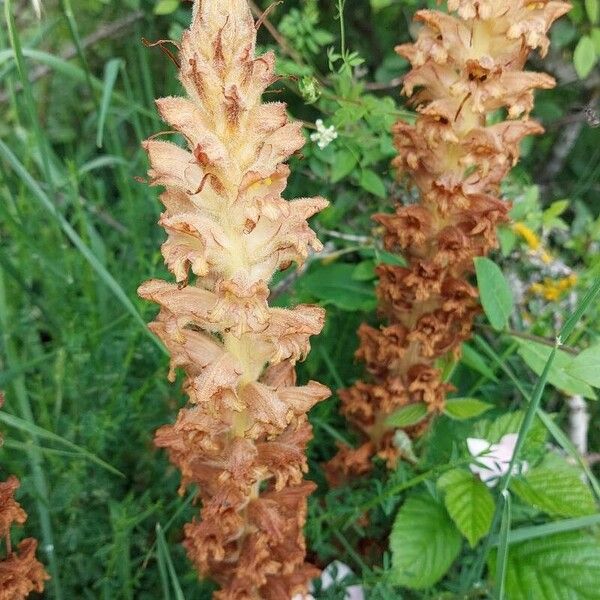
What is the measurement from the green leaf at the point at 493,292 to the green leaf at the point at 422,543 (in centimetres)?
41

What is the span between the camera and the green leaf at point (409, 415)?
172 centimetres

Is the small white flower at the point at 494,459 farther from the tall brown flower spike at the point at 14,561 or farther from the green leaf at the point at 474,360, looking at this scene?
the tall brown flower spike at the point at 14,561

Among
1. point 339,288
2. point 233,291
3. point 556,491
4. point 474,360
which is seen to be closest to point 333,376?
point 339,288

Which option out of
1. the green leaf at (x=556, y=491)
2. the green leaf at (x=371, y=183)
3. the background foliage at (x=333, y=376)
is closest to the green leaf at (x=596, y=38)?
the background foliage at (x=333, y=376)

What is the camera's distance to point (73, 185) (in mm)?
2051

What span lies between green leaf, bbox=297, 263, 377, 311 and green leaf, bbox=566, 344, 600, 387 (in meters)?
0.58

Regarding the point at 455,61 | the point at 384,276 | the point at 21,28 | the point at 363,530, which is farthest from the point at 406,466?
the point at 21,28

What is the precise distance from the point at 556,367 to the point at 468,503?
315 millimetres

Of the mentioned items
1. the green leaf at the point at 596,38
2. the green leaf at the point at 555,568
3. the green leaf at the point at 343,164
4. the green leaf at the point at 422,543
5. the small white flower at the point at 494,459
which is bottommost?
the green leaf at the point at 555,568

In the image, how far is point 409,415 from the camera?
68.2 inches

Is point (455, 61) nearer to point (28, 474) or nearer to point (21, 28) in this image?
point (28, 474)

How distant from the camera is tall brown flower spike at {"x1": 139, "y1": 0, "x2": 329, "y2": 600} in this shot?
106 centimetres

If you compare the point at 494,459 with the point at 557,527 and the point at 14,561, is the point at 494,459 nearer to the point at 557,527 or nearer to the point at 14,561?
the point at 557,527

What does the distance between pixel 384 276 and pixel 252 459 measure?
0.54 m
